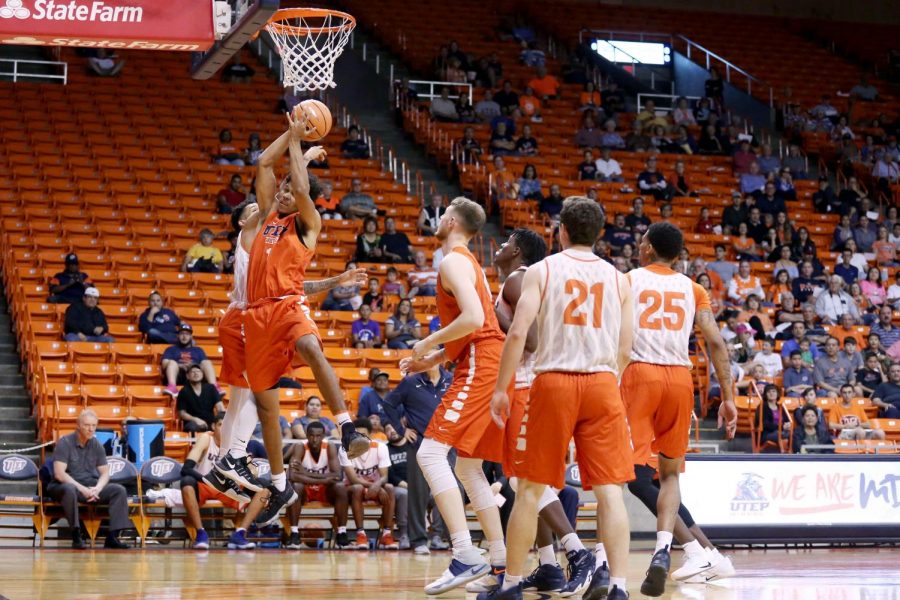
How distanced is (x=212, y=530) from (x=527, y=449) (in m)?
8.01

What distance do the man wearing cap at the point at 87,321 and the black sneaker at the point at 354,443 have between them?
367 inches

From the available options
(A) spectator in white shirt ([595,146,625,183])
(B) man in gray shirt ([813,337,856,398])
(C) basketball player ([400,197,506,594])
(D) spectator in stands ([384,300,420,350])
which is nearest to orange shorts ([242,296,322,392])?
(C) basketball player ([400,197,506,594])

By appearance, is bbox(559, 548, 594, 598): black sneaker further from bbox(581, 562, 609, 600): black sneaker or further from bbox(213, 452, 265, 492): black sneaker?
bbox(213, 452, 265, 492): black sneaker

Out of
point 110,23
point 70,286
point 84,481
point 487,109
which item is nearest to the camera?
point 110,23

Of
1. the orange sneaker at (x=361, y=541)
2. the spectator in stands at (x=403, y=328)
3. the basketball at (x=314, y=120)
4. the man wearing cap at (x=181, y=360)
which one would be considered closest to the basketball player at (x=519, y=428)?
the basketball at (x=314, y=120)

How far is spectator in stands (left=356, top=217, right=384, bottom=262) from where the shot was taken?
62.3 ft

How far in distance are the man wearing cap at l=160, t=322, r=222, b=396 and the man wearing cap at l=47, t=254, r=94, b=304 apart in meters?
1.75

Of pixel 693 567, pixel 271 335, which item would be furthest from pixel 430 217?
pixel 271 335

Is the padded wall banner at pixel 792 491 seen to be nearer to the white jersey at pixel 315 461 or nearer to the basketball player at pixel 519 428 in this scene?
the white jersey at pixel 315 461

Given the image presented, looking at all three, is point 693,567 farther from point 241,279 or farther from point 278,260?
point 241,279

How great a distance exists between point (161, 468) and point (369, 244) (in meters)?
6.51

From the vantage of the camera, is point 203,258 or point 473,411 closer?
point 473,411

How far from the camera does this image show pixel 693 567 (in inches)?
338

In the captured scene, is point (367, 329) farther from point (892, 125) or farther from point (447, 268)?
point (892, 125)
